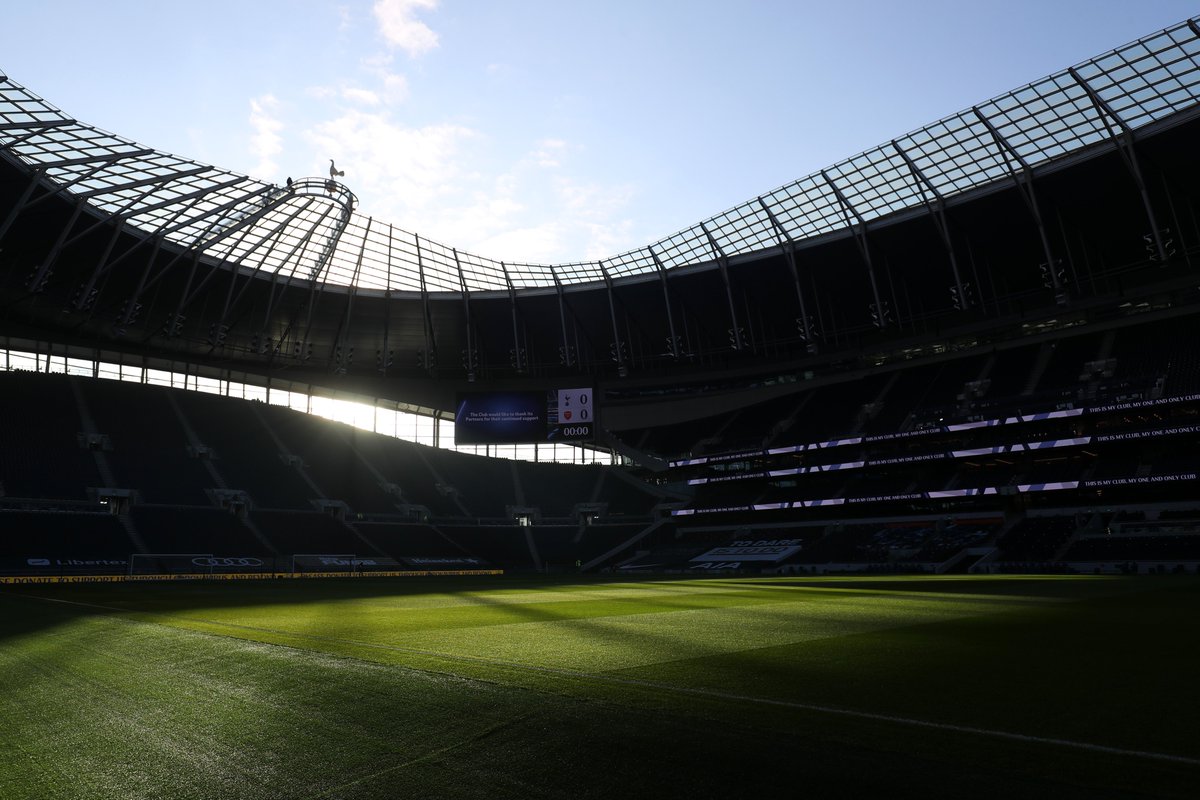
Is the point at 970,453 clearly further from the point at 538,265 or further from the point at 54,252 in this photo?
the point at 54,252

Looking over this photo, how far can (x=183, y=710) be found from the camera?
942 cm

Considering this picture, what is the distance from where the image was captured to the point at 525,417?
236 ft

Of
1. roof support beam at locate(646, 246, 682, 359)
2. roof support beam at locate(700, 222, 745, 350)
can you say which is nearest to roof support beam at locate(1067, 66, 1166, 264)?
roof support beam at locate(700, 222, 745, 350)

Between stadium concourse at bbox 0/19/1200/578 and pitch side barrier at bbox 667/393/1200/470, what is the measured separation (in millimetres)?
351

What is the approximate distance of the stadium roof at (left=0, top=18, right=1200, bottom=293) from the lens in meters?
46.5

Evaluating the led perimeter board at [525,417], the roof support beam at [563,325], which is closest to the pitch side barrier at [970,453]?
the led perimeter board at [525,417]

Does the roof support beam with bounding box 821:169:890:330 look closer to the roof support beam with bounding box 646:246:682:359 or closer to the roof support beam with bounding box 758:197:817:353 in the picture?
the roof support beam with bounding box 758:197:817:353

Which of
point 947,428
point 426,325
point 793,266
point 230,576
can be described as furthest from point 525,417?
point 947,428

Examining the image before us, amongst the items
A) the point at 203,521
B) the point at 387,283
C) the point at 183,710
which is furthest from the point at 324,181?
the point at 183,710

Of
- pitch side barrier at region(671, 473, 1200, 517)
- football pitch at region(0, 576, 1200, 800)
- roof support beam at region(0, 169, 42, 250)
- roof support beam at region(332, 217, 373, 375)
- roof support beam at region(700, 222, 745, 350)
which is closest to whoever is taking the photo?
football pitch at region(0, 576, 1200, 800)

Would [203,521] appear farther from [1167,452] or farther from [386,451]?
[1167,452]

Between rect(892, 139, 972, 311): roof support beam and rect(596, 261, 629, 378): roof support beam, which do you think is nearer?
rect(892, 139, 972, 311): roof support beam

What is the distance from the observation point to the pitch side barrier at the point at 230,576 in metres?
45.3

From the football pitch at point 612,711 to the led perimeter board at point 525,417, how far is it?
5063cm
